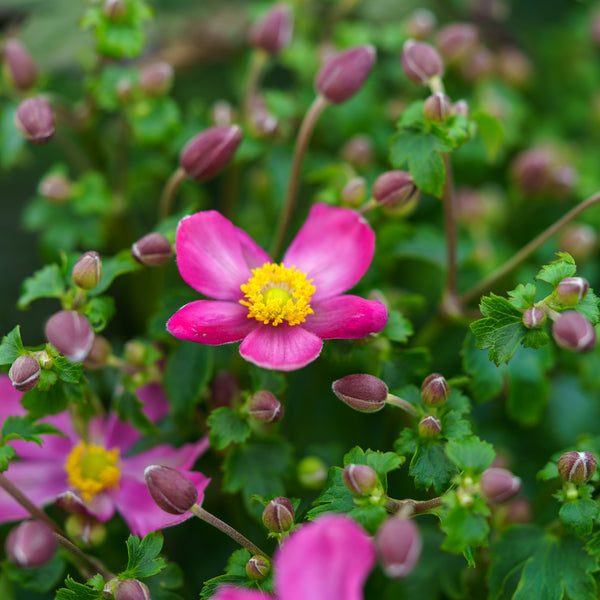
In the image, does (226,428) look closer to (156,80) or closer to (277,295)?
(277,295)

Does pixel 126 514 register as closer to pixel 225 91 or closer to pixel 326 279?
pixel 326 279

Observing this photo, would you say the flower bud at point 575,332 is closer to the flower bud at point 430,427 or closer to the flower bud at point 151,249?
the flower bud at point 430,427

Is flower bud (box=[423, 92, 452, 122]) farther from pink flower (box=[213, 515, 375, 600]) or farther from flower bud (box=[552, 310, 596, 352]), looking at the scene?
pink flower (box=[213, 515, 375, 600])

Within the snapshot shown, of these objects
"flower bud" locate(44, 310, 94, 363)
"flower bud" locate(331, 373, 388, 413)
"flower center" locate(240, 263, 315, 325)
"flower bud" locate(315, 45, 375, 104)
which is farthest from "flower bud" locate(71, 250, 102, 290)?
"flower bud" locate(315, 45, 375, 104)

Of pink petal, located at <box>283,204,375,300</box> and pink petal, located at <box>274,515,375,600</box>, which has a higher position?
pink petal, located at <box>274,515,375,600</box>

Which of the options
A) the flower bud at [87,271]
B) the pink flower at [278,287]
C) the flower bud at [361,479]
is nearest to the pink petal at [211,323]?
the pink flower at [278,287]
